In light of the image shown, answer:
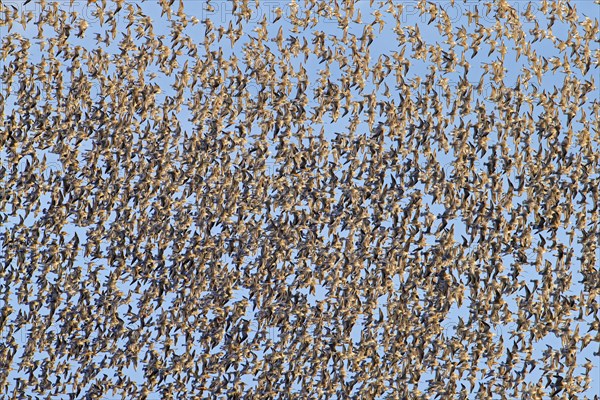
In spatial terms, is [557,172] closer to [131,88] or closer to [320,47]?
[320,47]

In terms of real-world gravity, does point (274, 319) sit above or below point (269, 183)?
below

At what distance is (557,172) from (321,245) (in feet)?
7.00

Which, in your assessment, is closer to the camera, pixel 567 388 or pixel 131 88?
pixel 567 388

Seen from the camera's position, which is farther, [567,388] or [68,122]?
[68,122]

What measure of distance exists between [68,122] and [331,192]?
246 centimetres

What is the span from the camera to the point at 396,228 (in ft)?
31.0

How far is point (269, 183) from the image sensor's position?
9578 millimetres

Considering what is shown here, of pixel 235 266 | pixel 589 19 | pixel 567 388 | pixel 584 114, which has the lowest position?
pixel 567 388

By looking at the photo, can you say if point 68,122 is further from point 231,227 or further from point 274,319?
point 274,319

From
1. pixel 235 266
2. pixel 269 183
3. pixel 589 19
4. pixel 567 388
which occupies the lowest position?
pixel 567 388

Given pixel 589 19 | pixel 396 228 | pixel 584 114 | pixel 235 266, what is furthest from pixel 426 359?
pixel 589 19

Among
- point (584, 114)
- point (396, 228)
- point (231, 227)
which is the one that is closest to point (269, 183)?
point (231, 227)

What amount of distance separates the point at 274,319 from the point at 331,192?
1.20m

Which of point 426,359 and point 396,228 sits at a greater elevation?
point 396,228
